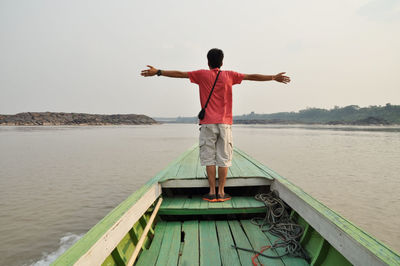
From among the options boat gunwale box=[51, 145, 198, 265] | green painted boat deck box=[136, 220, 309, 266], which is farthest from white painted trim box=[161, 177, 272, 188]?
boat gunwale box=[51, 145, 198, 265]

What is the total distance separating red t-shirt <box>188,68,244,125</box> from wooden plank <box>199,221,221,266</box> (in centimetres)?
128

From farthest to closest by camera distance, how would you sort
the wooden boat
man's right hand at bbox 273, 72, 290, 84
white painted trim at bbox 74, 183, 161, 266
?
man's right hand at bbox 273, 72, 290, 84 < the wooden boat < white painted trim at bbox 74, 183, 161, 266

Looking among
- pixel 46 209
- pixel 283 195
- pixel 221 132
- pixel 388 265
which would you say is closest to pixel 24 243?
pixel 46 209

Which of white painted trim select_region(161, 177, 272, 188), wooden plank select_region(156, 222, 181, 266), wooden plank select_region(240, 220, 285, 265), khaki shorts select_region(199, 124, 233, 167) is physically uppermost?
khaki shorts select_region(199, 124, 233, 167)

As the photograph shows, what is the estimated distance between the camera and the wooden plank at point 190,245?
2.15 meters

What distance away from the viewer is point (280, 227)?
8.93 feet

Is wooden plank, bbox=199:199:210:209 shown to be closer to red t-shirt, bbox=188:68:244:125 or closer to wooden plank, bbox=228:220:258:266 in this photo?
wooden plank, bbox=228:220:258:266

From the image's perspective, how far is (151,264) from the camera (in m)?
2.10

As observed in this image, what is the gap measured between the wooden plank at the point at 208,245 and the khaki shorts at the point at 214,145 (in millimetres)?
775

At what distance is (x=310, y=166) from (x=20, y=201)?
40.1ft

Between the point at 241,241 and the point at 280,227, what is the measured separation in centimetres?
53

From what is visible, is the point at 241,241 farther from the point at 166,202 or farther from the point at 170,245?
the point at 166,202

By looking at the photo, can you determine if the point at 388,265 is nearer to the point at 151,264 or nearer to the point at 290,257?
the point at 290,257

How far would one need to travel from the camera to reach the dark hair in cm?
315
